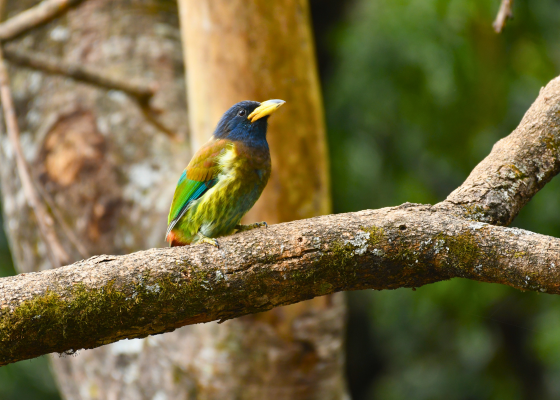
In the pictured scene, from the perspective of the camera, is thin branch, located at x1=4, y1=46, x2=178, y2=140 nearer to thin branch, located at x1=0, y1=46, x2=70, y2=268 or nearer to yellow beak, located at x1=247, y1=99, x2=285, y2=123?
thin branch, located at x1=0, y1=46, x2=70, y2=268

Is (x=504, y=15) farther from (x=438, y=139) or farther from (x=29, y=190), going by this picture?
(x=438, y=139)

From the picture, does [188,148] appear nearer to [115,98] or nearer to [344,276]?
[115,98]

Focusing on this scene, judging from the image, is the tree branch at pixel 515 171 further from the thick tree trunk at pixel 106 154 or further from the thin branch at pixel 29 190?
the thick tree trunk at pixel 106 154

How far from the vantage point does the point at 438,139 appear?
15.6 ft

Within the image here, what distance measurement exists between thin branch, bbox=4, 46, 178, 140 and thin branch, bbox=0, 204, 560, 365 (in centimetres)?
199

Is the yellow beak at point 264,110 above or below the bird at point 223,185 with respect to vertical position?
above

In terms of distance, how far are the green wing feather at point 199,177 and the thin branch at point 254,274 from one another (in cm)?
74

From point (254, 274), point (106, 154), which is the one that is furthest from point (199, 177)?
point (106, 154)

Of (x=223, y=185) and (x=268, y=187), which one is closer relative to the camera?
(x=223, y=185)

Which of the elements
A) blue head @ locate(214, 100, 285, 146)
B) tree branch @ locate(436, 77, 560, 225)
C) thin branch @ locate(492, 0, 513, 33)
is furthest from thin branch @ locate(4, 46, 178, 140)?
tree branch @ locate(436, 77, 560, 225)

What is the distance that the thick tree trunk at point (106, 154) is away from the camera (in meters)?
3.54

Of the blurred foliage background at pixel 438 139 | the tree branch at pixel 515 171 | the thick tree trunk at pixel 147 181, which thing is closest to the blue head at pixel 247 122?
the thick tree trunk at pixel 147 181

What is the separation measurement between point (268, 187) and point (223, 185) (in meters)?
0.97

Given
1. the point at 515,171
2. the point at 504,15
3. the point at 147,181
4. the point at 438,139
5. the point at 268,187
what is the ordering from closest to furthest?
the point at 515,171 < the point at 504,15 < the point at 268,187 < the point at 147,181 < the point at 438,139
